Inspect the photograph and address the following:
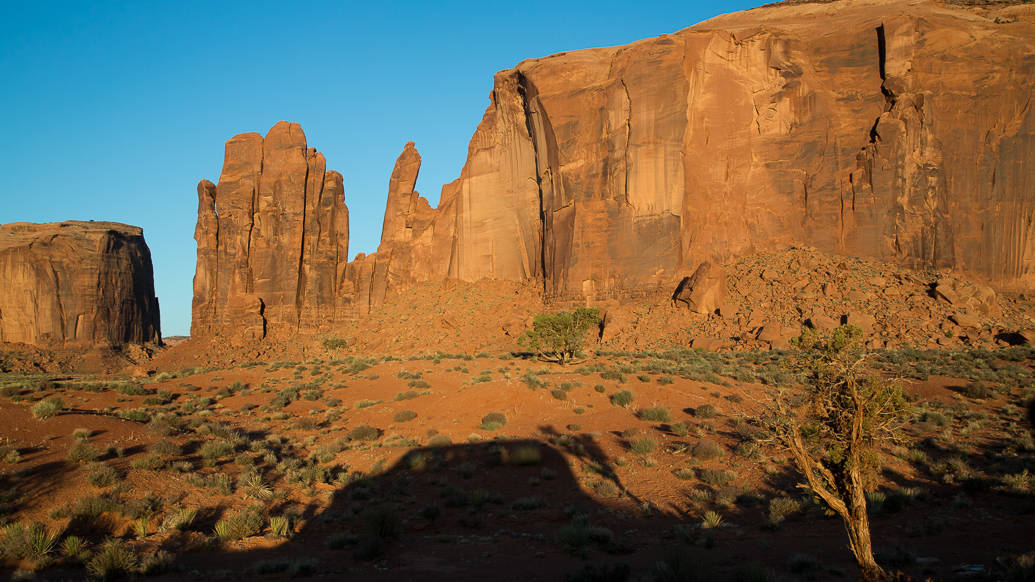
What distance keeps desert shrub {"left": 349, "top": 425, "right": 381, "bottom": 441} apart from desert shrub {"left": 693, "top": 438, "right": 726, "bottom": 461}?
29.8 feet

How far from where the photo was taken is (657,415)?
1722cm

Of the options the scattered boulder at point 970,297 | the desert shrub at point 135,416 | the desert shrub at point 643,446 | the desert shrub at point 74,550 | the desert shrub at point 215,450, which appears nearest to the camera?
the desert shrub at point 74,550

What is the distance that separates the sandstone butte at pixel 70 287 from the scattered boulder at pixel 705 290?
245 ft

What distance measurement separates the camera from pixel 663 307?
1658 inches

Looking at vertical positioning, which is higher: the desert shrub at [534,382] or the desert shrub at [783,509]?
the desert shrub at [534,382]

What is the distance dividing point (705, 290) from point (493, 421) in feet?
91.4

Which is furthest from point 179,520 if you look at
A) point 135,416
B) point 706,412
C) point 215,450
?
point 706,412

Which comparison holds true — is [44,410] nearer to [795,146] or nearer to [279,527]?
[279,527]

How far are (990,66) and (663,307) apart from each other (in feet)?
98.2

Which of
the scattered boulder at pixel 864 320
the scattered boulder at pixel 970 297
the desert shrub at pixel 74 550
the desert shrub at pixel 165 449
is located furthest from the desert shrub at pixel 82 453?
the scattered boulder at pixel 970 297

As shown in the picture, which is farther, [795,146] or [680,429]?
[795,146]

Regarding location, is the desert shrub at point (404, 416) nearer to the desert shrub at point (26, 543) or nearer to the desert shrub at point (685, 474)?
the desert shrub at point (685, 474)

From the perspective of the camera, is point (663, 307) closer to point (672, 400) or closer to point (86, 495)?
point (672, 400)

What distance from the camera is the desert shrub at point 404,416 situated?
1861 centimetres
